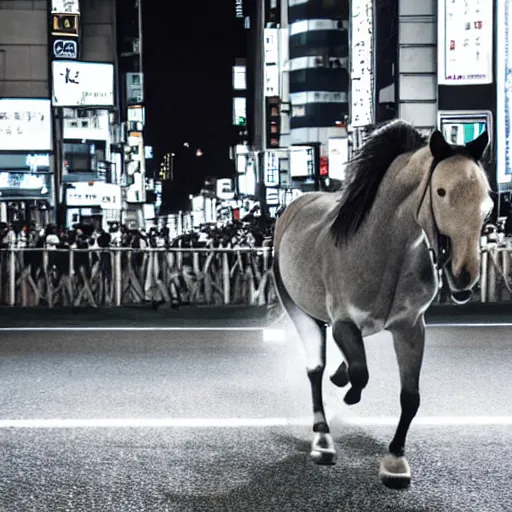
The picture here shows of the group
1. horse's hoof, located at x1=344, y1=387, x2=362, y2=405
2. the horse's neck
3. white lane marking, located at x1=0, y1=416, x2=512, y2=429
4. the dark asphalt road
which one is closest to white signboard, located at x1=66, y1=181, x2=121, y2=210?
the dark asphalt road

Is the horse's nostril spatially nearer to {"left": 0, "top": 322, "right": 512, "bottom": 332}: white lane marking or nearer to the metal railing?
{"left": 0, "top": 322, "right": 512, "bottom": 332}: white lane marking

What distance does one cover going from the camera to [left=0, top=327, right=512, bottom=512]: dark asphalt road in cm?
534

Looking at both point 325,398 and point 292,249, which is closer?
point 292,249

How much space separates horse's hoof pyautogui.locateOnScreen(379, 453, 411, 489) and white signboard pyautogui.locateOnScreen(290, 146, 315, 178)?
60627mm

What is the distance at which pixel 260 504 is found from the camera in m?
5.18

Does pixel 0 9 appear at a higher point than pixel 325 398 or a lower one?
higher

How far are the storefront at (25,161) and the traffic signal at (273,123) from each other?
31.8m

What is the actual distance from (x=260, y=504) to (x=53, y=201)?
45177 millimetres

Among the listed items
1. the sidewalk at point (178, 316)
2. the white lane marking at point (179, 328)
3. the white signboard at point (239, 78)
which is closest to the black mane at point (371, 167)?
the white lane marking at point (179, 328)

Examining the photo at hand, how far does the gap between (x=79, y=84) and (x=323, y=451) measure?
4187 centimetres

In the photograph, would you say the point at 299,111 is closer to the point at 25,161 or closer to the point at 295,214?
the point at 25,161

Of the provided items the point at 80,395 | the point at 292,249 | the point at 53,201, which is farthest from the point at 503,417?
the point at 53,201

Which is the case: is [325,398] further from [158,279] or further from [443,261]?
[158,279]

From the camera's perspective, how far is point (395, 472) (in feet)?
18.1
